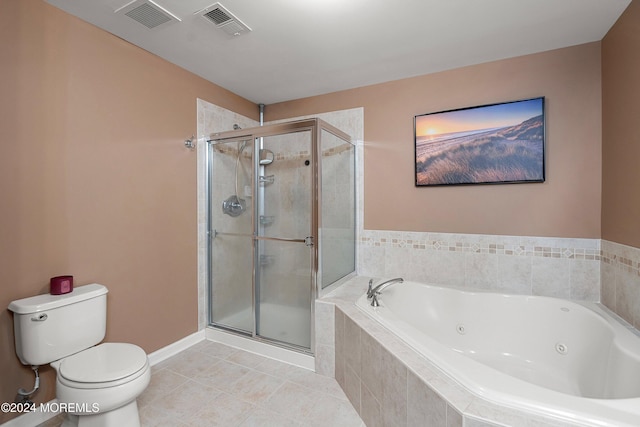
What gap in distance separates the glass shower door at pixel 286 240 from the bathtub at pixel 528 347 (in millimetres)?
598

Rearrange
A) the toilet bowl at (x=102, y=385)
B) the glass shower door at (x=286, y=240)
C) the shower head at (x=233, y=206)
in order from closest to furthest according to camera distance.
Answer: the toilet bowl at (x=102, y=385)
the glass shower door at (x=286, y=240)
the shower head at (x=233, y=206)

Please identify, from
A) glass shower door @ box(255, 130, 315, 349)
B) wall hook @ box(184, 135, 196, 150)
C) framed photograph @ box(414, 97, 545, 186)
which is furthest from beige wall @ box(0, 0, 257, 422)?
framed photograph @ box(414, 97, 545, 186)

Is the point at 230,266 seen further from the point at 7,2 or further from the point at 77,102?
the point at 7,2

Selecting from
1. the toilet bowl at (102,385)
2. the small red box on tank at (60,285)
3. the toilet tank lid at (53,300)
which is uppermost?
the small red box on tank at (60,285)

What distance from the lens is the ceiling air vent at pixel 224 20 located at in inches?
67.6

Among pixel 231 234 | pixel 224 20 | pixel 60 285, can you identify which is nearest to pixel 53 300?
pixel 60 285

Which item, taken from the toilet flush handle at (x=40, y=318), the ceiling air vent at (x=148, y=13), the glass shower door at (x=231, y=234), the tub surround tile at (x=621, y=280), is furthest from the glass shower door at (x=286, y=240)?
the tub surround tile at (x=621, y=280)

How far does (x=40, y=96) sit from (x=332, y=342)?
2.32m

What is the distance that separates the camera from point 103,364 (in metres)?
1.50

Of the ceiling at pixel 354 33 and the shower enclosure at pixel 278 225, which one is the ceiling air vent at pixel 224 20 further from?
the shower enclosure at pixel 278 225

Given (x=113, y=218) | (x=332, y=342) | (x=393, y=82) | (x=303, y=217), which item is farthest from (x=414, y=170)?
(x=113, y=218)

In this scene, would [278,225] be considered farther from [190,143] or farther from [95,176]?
[95,176]

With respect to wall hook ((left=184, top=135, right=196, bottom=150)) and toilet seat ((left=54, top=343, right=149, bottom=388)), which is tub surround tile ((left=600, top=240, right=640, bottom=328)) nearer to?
toilet seat ((left=54, top=343, right=149, bottom=388))

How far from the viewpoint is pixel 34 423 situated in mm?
1603
